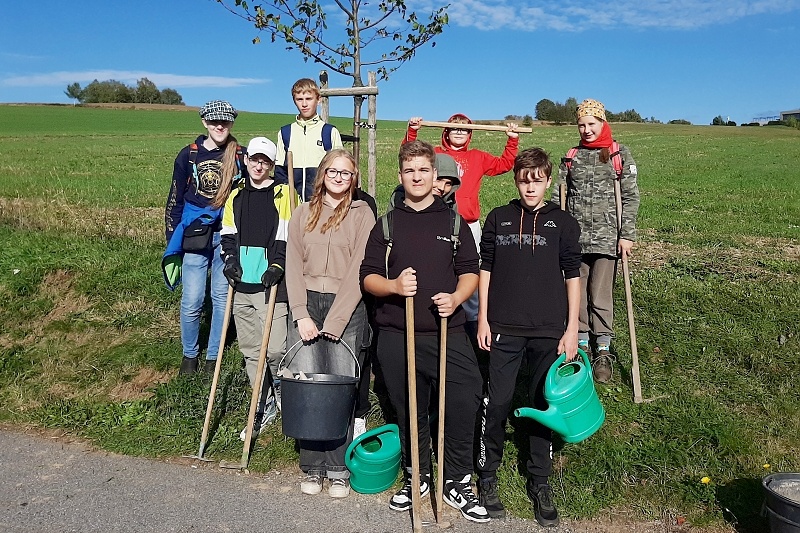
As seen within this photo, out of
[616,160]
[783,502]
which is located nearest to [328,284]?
[616,160]

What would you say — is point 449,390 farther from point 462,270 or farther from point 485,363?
point 485,363

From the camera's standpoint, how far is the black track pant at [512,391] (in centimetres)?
392

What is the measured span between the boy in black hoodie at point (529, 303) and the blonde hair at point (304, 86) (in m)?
2.17

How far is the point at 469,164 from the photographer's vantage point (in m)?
5.07

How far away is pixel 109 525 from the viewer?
3.84m

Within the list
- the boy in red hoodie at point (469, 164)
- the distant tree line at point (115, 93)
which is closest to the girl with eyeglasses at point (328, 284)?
the boy in red hoodie at point (469, 164)

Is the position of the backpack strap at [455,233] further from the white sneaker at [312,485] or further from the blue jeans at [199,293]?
the blue jeans at [199,293]

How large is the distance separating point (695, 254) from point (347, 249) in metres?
7.18

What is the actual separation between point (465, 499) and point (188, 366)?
295 cm

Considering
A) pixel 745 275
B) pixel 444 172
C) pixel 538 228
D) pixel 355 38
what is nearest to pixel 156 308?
pixel 355 38

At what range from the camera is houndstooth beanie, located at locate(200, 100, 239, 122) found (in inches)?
204

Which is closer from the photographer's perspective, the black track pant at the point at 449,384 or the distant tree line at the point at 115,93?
the black track pant at the point at 449,384

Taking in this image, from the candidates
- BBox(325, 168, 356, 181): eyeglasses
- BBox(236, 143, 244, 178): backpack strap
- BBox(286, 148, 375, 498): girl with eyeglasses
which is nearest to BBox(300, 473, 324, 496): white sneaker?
BBox(286, 148, 375, 498): girl with eyeglasses

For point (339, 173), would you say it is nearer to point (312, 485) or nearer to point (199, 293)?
point (312, 485)
